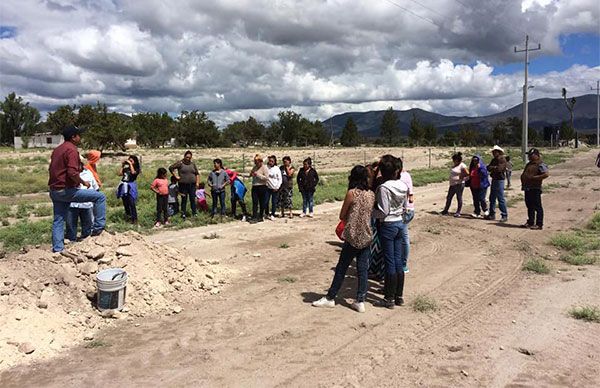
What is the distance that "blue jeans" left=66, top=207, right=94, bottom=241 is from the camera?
24.1 ft

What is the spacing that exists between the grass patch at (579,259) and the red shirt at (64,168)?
7894mm

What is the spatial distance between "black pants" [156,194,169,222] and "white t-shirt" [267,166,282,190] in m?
2.49

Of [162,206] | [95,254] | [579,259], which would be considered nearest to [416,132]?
[162,206]

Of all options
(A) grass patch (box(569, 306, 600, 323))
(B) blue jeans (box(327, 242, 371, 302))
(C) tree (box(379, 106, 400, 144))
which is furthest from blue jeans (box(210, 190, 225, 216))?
(C) tree (box(379, 106, 400, 144))

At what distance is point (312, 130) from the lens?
10294 cm

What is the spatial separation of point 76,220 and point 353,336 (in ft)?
15.4

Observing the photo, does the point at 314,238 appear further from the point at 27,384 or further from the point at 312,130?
the point at 312,130

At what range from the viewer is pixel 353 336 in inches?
208

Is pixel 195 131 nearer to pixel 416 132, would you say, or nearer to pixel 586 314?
pixel 416 132

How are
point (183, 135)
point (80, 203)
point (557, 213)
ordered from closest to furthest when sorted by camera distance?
point (80, 203) → point (557, 213) → point (183, 135)

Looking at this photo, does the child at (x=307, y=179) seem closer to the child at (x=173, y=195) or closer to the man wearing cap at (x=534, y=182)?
the child at (x=173, y=195)

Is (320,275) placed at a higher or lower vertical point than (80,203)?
lower

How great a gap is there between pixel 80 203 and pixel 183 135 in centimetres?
8479

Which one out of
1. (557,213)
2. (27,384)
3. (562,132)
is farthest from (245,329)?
(562,132)
